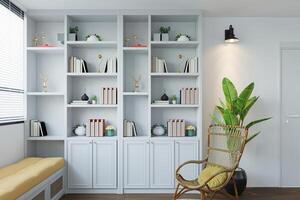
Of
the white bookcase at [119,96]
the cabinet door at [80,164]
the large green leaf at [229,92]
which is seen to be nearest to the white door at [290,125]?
the large green leaf at [229,92]

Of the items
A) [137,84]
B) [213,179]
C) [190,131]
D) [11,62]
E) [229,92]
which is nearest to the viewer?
[213,179]

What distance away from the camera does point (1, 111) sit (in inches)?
136

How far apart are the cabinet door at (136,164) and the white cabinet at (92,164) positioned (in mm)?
171

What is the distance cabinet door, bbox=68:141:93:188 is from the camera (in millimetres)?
4016

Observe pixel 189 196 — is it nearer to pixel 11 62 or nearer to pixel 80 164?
pixel 80 164

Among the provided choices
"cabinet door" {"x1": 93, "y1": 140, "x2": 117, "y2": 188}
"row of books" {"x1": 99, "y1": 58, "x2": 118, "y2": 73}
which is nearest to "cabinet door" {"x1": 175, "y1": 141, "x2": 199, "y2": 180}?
"cabinet door" {"x1": 93, "y1": 140, "x2": 117, "y2": 188}

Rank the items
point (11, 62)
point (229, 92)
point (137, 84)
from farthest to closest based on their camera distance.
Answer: point (137, 84) → point (229, 92) → point (11, 62)

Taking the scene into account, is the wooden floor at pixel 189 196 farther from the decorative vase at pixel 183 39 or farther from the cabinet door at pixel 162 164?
the decorative vase at pixel 183 39

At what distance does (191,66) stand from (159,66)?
470mm

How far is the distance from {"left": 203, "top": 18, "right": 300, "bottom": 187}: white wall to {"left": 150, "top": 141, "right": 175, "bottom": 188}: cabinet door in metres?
0.82

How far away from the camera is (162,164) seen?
4012 mm

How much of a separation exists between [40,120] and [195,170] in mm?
2481

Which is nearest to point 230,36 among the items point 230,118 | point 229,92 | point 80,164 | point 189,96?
point 229,92

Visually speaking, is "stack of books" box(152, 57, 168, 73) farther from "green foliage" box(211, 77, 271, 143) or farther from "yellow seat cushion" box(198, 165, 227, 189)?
"yellow seat cushion" box(198, 165, 227, 189)
